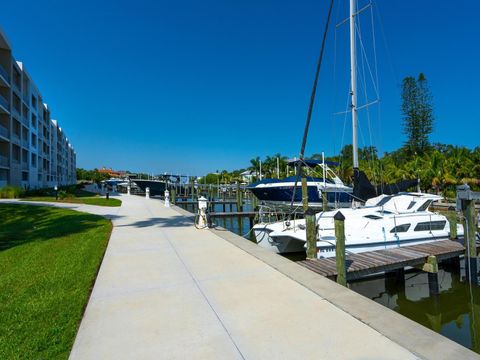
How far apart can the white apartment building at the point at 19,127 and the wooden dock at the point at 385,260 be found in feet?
122

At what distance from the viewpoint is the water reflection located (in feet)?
24.9

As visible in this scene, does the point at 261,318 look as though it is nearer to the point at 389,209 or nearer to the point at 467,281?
the point at 467,281

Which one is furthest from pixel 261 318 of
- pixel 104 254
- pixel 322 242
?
pixel 322 242

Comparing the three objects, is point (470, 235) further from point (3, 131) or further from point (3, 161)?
point (3, 131)

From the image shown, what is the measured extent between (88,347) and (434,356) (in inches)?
151

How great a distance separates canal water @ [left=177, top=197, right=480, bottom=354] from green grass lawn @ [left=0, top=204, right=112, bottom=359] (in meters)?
7.77

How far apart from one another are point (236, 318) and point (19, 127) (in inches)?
1869

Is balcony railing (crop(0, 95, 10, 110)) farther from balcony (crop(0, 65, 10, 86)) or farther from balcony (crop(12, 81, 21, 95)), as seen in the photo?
balcony (crop(12, 81, 21, 95))

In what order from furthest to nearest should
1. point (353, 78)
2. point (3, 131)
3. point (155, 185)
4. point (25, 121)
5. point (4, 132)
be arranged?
point (155, 185), point (25, 121), point (4, 132), point (3, 131), point (353, 78)

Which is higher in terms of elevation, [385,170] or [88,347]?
[385,170]

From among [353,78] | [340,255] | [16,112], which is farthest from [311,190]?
[16,112]

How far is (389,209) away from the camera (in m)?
13.1

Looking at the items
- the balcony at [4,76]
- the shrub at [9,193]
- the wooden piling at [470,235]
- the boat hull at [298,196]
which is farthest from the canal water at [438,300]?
the balcony at [4,76]

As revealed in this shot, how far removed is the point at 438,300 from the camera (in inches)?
360
